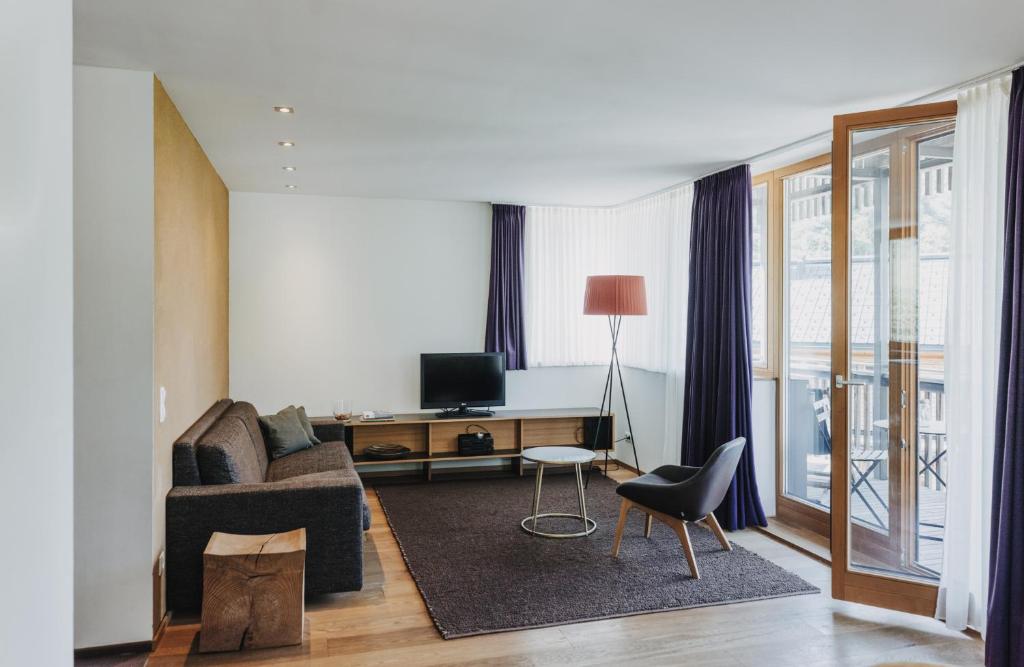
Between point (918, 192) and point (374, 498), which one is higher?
point (918, 192)

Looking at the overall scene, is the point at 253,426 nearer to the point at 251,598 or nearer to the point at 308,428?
the point at 308,428

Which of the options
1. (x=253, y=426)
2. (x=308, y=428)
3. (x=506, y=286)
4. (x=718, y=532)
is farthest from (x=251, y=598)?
(x=506, y=286)

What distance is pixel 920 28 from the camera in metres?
2.60

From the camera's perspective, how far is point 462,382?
6.48 meters

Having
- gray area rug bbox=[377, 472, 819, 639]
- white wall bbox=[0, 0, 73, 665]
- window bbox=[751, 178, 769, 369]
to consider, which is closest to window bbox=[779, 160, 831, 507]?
window bbox=[751, 178, 769, 369]

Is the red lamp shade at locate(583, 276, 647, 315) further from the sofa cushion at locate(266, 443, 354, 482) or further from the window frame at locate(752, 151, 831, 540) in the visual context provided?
the sofa cushion at locate(266, 443, 354, 482)

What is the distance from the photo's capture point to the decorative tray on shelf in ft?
19.8

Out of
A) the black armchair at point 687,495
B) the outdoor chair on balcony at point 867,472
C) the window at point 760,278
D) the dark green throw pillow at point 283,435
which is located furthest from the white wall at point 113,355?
the window at point 760,278

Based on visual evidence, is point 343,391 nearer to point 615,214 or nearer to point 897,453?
point 615,214

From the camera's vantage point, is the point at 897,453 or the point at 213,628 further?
the point at 897,453

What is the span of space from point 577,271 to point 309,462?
3.38 metres

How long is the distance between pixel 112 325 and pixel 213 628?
1.40m

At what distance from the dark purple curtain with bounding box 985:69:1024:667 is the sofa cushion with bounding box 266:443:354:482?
11.1 ft

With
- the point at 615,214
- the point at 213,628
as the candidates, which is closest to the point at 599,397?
the point at 615,214
